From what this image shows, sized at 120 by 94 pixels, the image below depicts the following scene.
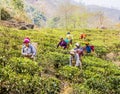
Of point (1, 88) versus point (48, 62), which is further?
point (48, 62)

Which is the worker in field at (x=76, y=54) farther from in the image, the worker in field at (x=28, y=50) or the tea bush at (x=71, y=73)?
the worker in field at (x=28, y=50)

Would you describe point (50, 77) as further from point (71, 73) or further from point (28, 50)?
point (28, 50)

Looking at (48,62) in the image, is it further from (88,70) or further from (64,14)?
(64,14)

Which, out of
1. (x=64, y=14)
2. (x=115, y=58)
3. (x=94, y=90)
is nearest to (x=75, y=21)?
(x=64, y=14)

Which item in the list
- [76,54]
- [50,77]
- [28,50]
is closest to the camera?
[50,77]

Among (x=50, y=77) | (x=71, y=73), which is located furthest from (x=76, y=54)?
(x=50, y=77)

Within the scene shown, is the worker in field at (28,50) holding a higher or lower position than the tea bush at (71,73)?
higher

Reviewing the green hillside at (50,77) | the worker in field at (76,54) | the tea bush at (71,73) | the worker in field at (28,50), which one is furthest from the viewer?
the worker in field at (76,54)

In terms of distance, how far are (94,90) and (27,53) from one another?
4031 mm

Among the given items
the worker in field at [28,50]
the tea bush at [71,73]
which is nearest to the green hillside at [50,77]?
the tea bush at [71,73]

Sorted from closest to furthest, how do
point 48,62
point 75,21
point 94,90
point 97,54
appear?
point 94,90, point 48,62, point 97,54, point 75,21

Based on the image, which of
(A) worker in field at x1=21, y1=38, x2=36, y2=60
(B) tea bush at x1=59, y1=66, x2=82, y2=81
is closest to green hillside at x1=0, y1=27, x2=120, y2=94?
(B) tea bush at x1=59, y1=66, x2=82, y2=81

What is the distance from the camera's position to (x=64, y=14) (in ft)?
287

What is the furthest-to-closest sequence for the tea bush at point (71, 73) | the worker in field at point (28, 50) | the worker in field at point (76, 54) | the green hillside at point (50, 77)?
the worker in field at point (76, 54) < the tea bush at point (71, 73) < the worker in field at point (28, 50) < the green hillside at point (50, 77)
